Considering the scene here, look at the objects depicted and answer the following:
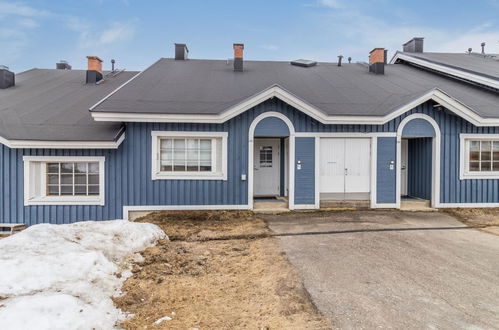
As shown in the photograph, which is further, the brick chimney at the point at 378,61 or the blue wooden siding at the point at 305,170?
the brick chimney at the point at 378,61

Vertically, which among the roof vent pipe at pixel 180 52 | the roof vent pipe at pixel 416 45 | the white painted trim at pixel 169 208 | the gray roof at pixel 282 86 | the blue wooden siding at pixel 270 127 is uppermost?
the roof vent pipe at pixel 416 45

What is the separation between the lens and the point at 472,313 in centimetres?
309

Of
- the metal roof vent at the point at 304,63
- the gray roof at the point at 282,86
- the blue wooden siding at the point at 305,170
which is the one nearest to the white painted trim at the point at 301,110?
the gray roof at the point at 282,86

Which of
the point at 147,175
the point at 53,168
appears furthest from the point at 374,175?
the point at 53,168

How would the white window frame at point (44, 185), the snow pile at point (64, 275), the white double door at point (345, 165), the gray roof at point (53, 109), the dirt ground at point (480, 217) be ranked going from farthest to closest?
the white double door at point (345, 165) → the white window frame at point (44, 185) → the gray roof at point (53, 109) → the dirt ground at point (480, 217) → the snow pile at point (64, 275)

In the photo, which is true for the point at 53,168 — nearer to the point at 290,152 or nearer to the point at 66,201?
the point at 66,201

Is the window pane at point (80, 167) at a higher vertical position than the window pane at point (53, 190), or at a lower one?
higher

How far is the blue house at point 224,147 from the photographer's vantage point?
297 inches

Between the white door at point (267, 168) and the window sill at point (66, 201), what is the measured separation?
5419 mm

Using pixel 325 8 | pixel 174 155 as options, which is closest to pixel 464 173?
pixel 174 155

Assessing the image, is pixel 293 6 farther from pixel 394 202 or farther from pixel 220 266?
pixel 220 266

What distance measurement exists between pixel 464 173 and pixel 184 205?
9358mm

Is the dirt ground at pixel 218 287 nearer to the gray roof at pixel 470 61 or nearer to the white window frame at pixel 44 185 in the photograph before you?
the white window frame at pixel 44 185

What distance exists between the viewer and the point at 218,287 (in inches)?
150
